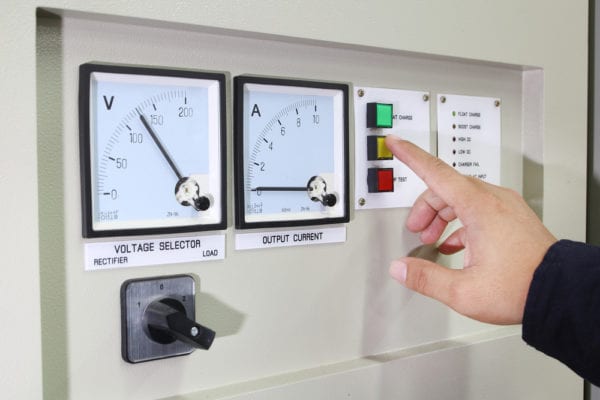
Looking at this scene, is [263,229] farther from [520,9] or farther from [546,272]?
[520,9]

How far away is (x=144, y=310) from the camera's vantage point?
771 millimetres

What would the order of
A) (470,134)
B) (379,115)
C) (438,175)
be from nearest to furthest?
(438,175) → (379,115) → (470,134)

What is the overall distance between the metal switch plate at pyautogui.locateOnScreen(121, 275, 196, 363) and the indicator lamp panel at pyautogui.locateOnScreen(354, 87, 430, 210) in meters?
0.31

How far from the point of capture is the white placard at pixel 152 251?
742mm

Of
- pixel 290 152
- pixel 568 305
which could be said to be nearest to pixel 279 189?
pixel 290 152

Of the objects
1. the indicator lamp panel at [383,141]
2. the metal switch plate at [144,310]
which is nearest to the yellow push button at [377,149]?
the indicator lamp panel at [383,141]

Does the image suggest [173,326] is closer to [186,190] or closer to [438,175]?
[186,190]

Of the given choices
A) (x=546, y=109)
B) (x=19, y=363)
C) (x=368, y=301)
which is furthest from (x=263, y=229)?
(x=546, y=109)

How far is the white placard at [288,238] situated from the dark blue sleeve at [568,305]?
0.29 m

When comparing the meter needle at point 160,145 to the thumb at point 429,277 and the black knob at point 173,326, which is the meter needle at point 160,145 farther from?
the thumb at point 429,277

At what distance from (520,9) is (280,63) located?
1.49ft

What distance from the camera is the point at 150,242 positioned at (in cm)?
78

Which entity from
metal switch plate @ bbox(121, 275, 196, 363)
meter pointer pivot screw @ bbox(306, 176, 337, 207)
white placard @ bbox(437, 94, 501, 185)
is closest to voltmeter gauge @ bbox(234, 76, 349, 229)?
meter pointer pivot screw @ bbox(306, 176, 337, 207)

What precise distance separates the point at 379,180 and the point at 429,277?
7.8 inches
